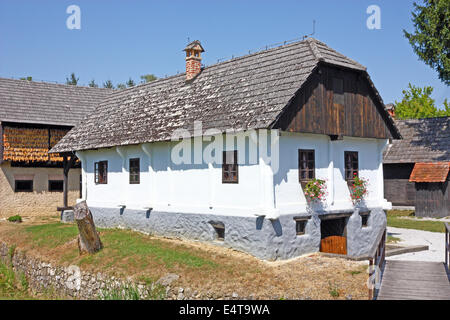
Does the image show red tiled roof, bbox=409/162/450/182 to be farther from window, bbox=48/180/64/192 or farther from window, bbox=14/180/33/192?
window, bbox=14/180/33/192

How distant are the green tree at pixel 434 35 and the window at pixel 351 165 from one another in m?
14.0

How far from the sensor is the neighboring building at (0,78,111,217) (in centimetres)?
2645

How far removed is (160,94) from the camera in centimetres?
2123

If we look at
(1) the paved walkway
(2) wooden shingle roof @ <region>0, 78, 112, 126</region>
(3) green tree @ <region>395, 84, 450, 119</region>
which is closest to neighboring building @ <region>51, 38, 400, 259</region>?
(1) the paved walkway

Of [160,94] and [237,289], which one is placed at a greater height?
[160,94]

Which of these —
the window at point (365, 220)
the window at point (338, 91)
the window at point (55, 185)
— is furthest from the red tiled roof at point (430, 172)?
the window at point (55, 185)

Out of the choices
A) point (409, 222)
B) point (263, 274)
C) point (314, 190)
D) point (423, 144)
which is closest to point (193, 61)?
point (314, 190)

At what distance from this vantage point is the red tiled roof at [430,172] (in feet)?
91.7

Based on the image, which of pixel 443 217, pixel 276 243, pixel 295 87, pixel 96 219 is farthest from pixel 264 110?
pixel 443 217

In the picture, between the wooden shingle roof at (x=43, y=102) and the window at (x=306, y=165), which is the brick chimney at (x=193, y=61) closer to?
the window at (x=306, y=165)
